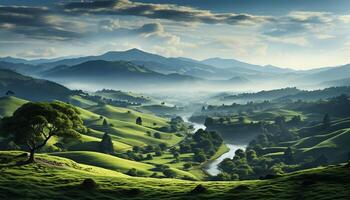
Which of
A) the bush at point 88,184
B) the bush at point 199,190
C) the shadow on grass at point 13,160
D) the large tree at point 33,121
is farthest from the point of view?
the large tree at point 33,121

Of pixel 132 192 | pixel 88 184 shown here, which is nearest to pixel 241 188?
pixel 132 192

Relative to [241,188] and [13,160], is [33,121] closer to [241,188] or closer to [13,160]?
[13,160]

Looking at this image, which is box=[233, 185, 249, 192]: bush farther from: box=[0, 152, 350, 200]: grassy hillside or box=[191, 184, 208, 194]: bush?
box=[191, 184, 208, 194]: bush

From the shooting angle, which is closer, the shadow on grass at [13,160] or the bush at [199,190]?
the bush at [199,190]

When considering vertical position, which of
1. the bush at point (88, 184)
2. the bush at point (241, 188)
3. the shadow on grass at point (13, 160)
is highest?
the shadow on grass at point (13, 160)

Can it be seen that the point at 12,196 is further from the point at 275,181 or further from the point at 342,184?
the point at 342,184

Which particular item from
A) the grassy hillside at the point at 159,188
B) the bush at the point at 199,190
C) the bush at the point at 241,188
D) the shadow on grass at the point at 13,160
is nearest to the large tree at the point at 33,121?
the shadow on grass at the point at 13,160

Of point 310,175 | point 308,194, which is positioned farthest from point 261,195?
point 310,175

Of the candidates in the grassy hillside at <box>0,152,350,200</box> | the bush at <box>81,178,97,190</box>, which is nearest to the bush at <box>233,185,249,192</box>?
the grassy hillside at <box>0,152,350,200</box>

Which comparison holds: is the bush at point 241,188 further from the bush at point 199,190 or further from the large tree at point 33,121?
the large tree at point 33,121

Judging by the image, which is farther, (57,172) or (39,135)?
(39,135)

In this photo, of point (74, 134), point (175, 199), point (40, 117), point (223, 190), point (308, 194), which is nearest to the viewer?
point (308, 194)
